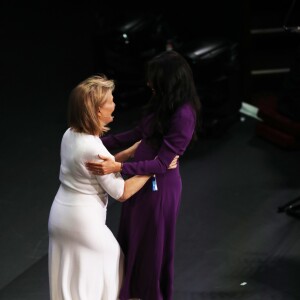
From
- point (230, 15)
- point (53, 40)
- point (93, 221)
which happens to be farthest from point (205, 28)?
point (93, 221)

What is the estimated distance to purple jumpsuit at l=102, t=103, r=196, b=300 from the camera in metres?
2.68

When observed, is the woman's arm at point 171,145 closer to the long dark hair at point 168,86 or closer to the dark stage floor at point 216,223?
the long dark hair at point 168,86

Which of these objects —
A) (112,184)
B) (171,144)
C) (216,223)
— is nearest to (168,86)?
(171,144)

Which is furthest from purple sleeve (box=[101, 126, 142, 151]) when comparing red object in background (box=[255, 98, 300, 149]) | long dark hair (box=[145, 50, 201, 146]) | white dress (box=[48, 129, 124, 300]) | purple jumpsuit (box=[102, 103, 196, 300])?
red object in background (box=[255, 98, 300, 149])

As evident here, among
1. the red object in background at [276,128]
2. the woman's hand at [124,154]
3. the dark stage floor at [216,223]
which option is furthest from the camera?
the red object in background at [276,128]

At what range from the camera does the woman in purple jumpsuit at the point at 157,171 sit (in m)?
2.66

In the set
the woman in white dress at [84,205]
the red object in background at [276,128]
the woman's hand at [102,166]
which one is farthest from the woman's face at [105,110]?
the red object in background at [276,128]

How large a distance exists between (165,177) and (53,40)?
442cm

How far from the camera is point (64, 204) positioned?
2596 mm

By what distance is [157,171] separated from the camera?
268 cm

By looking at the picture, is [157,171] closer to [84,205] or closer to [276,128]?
[84,205]

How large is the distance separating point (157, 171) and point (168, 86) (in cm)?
36

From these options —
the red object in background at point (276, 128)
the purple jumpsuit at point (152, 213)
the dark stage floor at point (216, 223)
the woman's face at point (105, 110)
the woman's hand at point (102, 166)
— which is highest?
the woman's face at point (105, 110)

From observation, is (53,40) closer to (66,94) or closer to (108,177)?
(66,94)
